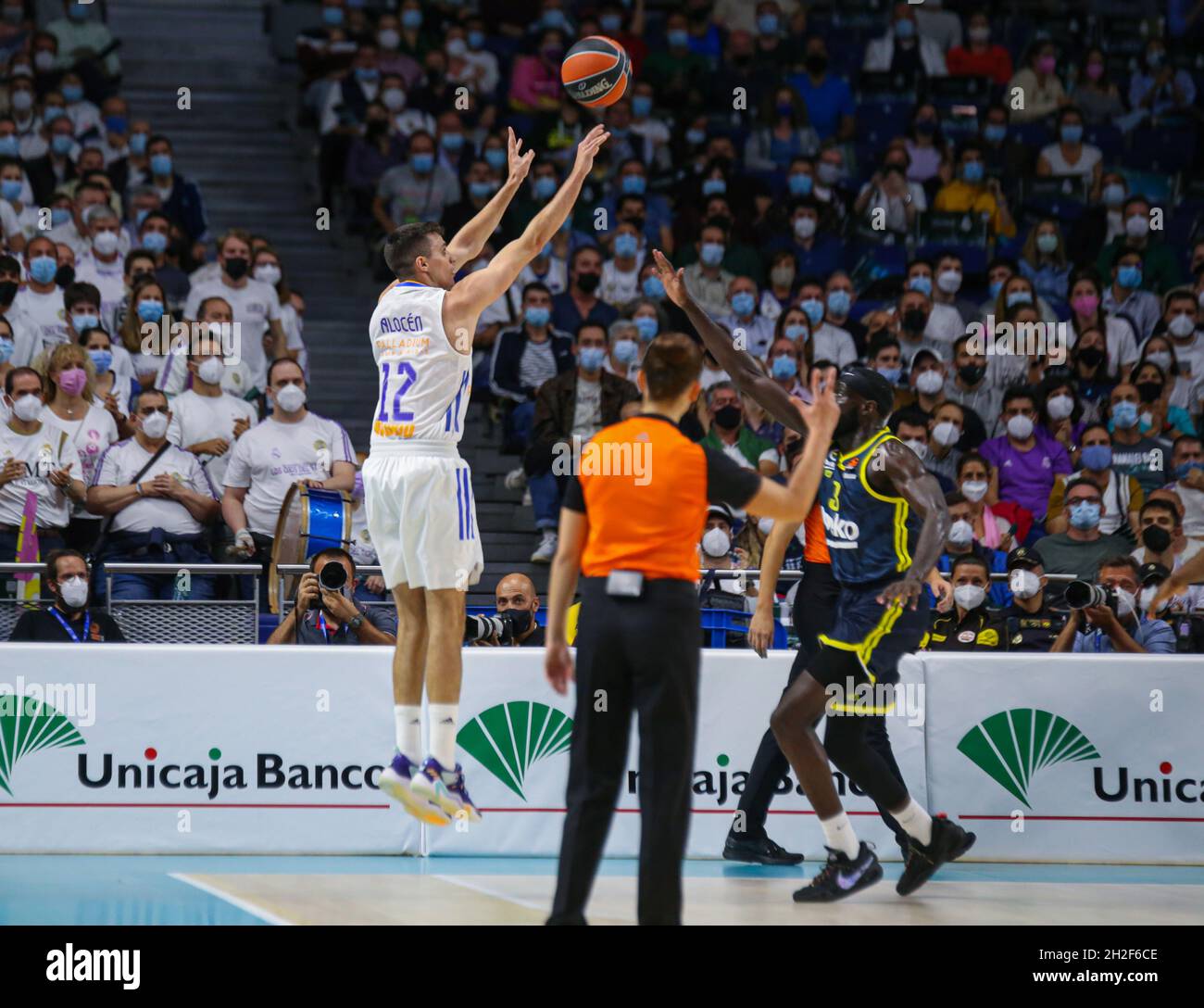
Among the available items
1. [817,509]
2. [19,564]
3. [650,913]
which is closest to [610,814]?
[650,913]

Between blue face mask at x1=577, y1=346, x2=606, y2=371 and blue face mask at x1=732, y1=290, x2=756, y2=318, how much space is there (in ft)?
5.94

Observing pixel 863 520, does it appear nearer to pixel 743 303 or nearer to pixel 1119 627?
pixel 1119 627

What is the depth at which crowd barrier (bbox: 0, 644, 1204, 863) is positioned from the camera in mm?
10078

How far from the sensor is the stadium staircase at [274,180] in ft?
50.2

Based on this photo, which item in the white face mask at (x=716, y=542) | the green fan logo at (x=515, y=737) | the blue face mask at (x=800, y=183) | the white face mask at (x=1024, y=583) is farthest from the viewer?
the blue face mask at (x=800, y=183)

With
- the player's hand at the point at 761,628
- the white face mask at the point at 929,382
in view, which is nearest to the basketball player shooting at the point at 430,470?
the player's hand at the point at 761,628

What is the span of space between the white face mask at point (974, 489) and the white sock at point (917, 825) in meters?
5.07

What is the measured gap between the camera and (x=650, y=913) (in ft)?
21.2

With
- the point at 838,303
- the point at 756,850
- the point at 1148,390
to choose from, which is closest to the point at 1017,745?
the point at 756,850

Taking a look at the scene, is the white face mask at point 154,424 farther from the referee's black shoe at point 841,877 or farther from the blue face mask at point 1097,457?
the blue face mask at point 1097,457

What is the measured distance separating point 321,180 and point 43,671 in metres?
9.22

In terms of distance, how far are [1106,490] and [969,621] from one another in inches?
131

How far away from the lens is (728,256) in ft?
54.6

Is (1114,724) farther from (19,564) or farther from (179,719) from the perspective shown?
(19,564)
